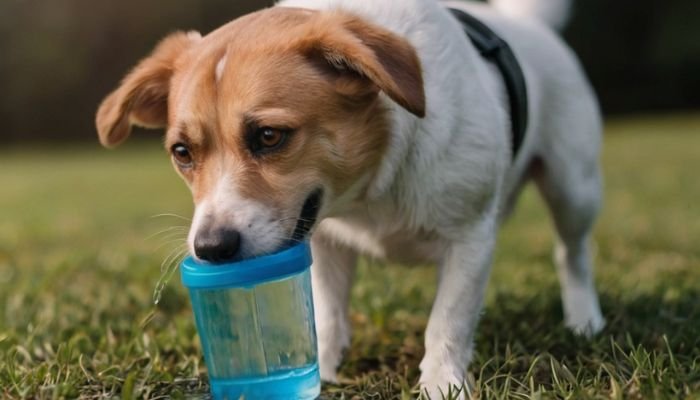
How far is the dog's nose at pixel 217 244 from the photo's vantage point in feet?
9.45

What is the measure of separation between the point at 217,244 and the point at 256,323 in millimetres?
322

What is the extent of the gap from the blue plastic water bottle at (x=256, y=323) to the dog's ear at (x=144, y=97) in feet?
3.43

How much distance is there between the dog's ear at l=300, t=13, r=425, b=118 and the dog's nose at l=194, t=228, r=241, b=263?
2.38 feet

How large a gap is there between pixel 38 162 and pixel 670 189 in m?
15.7

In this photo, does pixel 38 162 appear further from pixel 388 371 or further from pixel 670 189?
pixel 388 371

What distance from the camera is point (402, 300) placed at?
501 centimetres

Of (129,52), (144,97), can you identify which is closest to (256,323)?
(144,97)

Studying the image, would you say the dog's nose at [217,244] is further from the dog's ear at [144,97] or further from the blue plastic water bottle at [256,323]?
the dog's ear at [144,97]

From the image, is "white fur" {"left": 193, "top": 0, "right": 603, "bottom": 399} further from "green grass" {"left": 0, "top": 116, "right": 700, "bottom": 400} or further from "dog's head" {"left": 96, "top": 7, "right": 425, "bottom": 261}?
"green grass" {"left": 0, "top": 116, "right": 700, "bottom": 400}

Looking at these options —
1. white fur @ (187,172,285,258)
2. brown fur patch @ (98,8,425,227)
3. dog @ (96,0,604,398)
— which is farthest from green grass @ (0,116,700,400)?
brown fur patch @ (98,8,425,227)

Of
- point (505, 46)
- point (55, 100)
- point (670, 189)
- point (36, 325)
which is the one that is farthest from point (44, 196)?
point (55, 100)

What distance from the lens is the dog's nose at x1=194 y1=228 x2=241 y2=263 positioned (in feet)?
9.45

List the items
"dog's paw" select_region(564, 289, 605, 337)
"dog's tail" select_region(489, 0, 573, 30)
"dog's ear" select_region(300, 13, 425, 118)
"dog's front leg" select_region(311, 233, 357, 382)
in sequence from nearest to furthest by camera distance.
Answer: "dog's ear" select_region(300, 13, 425, 118) < "dog's front leg" select_region(311, 233, 357, 382) < "dog's paw" select_region(564, 289, 605, 337) < "dog's tail" select_region(489, 0, 573, 30)

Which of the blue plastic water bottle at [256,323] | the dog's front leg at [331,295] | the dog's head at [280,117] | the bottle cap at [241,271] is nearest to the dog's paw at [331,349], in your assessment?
the dog's front leg at [331,295]
